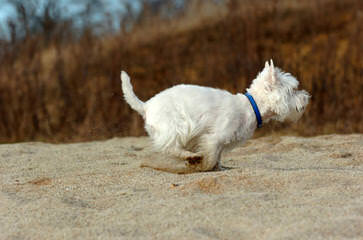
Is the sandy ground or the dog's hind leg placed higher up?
the dog's hind leg

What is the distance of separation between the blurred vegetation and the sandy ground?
470cm

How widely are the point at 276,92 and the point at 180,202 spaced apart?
219cm

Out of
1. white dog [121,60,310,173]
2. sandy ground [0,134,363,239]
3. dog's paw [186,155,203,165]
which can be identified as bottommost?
sandy ground [0,134,363,239]

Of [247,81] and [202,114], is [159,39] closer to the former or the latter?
[247,81]

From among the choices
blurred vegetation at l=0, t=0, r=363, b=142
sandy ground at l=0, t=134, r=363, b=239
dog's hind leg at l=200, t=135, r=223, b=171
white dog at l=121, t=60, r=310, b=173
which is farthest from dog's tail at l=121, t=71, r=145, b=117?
blurred vegetation at l=0, t=0, r=363, b=142

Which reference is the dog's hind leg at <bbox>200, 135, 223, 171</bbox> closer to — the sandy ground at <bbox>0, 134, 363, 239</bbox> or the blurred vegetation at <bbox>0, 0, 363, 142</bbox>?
the sandy ground at <bbox>0, 134, 363, 239</bbox>

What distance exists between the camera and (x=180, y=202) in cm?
369

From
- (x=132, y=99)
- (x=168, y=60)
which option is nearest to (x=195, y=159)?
(x=132, y=99)

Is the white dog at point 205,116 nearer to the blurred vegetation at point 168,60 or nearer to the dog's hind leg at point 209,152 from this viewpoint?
the dog's hind leg at point 209,152

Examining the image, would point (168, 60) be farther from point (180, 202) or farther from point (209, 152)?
point (180, 202)

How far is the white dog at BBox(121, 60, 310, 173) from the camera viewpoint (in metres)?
5.05

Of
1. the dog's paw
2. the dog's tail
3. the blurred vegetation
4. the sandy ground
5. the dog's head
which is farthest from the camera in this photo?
the blurred vegetation

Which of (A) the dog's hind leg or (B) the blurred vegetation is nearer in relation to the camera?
(A) the dog's hind leg

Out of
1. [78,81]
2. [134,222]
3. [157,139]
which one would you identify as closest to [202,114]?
[157,139]
